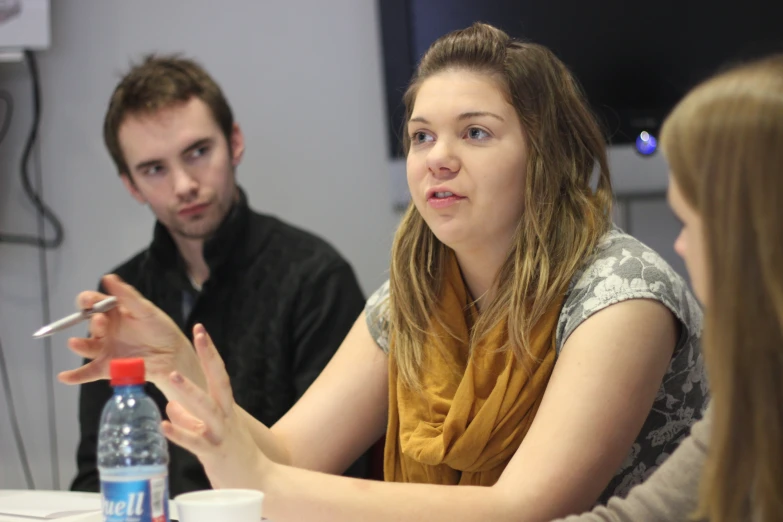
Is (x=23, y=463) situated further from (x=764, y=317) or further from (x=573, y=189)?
(x=764, y=317)

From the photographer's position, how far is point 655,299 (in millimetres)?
1418

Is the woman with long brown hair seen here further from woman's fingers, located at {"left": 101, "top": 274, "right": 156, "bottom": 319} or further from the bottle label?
woman's fingers, located at {"left": 101, "top": 274, "right": 156, "bottom": 319}

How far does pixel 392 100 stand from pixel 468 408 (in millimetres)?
1487

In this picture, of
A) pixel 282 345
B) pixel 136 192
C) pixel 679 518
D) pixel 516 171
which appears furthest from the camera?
pixel 136 192

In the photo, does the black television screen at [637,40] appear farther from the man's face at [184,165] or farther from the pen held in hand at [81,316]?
the pen held in hand at [81,316]

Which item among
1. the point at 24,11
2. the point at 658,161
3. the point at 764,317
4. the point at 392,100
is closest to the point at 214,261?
the point at 392,100

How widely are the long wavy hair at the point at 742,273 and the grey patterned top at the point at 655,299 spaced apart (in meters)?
0.51

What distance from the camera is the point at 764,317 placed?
34.7 inches

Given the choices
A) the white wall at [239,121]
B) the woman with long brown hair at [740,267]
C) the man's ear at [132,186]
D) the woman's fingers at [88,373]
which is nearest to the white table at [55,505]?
the woman's fingers at [88,373]

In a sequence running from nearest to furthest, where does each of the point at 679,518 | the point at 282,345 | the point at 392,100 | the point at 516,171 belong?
1. the point at 679,518
2. the point at 516,171
3. the point at 282,345
4. the point at 392,100

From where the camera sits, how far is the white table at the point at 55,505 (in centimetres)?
143

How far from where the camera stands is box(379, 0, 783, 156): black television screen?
8.44 feet

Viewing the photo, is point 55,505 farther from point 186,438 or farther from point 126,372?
point 126,372

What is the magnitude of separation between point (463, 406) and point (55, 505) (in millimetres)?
665
